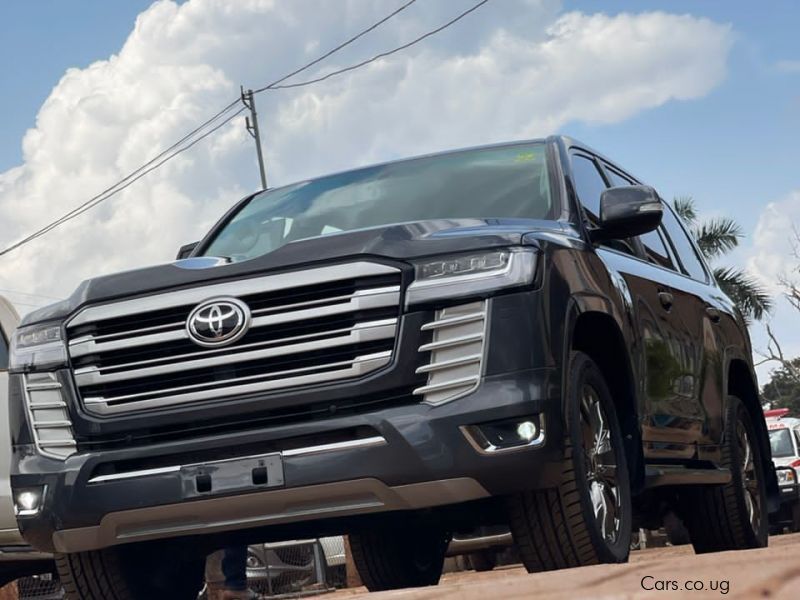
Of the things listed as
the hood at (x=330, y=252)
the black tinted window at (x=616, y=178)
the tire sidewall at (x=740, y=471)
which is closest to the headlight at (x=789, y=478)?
the tire sidewall at (x=740, y=471)

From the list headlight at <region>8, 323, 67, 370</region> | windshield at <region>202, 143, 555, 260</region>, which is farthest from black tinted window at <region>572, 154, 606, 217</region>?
headlight at <region>8, 323, 67, 370</region>

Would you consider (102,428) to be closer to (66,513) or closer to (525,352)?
(66,513)

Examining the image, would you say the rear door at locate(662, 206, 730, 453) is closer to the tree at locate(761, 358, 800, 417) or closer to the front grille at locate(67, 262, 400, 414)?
the front grille at locate(67, 262, 400, 414)

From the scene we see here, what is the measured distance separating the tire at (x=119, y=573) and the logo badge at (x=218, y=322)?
3.12 feet

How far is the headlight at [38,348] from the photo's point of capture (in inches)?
194

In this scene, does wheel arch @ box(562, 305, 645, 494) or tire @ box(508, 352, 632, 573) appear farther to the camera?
wheel arch @ box(562, 305, 645, 494)

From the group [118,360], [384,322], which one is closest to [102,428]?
[118,360]

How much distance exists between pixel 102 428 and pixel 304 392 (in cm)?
73

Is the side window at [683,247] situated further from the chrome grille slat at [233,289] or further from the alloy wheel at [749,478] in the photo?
the chrome grille slat at [233,289]

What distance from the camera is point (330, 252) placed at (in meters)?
4.62

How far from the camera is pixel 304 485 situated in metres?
4.41

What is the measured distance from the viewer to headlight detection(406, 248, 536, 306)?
14.8ft

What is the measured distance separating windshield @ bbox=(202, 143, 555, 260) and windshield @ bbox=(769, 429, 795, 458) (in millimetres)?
21767

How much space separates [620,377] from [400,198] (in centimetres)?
126
